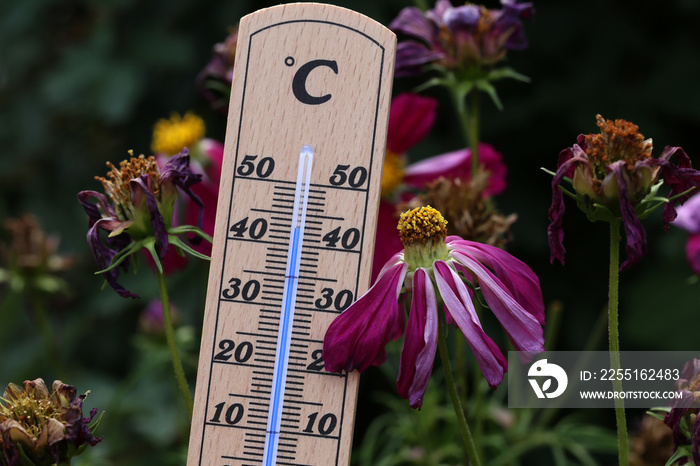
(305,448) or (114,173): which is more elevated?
(114,173)

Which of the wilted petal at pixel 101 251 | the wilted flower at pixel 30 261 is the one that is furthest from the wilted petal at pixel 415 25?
the wilted flower at pixel 30 261

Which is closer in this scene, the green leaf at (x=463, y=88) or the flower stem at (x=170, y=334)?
the flower stem at (x=170, y=334)

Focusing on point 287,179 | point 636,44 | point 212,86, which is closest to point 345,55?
point 287,179

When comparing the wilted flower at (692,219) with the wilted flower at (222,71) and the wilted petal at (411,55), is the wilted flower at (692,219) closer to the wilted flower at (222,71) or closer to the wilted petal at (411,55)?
the wilted petal at (411,55)

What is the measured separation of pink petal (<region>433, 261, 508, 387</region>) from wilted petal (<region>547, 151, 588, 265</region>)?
7cm

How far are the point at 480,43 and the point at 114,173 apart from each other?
0.39 m

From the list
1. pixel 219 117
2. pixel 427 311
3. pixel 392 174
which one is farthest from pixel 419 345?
pixel 219 117

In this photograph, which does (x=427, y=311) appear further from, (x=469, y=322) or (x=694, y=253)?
(x=694, y=253)

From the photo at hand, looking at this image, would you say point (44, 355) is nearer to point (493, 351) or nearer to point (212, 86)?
point (212, 86)

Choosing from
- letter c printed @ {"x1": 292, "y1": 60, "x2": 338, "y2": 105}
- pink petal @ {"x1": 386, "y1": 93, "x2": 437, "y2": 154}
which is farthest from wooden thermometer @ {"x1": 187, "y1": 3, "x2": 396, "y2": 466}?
pink petal @ {"x1": 386, "y1": 93, "x2": 437, "y2": 154}

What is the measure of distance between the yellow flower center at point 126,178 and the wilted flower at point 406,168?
11.0 inches

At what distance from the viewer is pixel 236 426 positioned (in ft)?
1.74

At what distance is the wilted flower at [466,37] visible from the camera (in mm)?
764

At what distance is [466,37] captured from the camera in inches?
30.3
